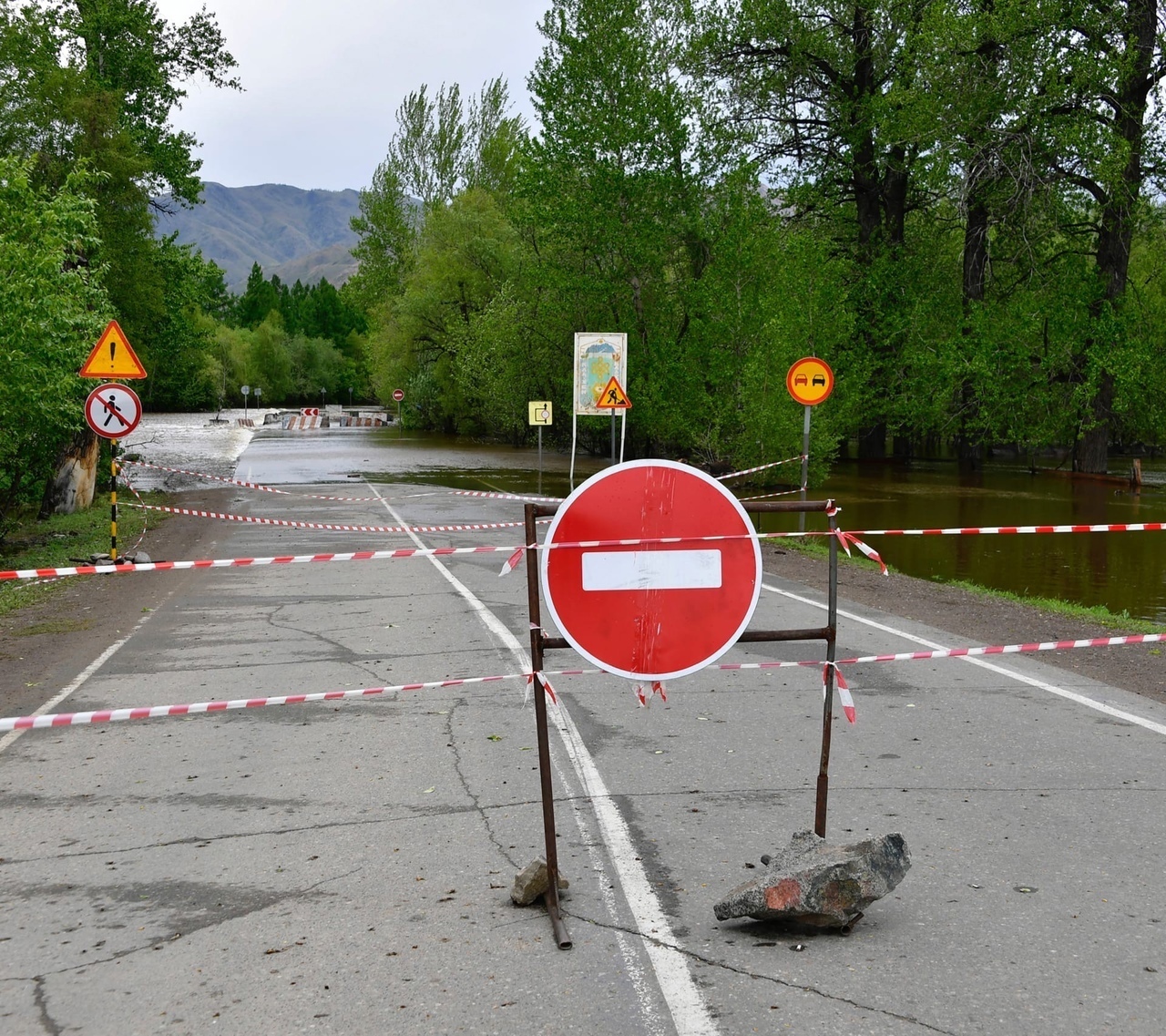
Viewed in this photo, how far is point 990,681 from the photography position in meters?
8.97

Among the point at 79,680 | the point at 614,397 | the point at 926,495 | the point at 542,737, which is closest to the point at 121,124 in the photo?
the point at 614,397

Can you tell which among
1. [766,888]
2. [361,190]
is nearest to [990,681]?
[766,888]

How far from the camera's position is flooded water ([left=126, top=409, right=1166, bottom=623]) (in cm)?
1973

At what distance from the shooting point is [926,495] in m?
36.9

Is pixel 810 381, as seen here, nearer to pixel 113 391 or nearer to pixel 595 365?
pixel 113 391

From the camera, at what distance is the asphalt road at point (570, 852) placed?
12.6ft

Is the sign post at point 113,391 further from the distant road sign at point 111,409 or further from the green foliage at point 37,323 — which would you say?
the green foliage at point 37,323

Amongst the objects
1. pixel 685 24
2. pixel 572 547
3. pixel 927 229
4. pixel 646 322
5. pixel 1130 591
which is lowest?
pixel 1130 591

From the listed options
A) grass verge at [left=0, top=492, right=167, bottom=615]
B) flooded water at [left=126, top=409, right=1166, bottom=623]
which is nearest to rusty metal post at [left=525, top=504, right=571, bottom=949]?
grass verge at [left=0, top=492, right=167, bottom=615]

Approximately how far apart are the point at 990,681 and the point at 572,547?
5.51 metres

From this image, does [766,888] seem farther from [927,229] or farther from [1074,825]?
[927,229]

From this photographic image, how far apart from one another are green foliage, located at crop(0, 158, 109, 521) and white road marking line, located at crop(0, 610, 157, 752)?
5.88m

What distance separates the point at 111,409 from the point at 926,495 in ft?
86.9

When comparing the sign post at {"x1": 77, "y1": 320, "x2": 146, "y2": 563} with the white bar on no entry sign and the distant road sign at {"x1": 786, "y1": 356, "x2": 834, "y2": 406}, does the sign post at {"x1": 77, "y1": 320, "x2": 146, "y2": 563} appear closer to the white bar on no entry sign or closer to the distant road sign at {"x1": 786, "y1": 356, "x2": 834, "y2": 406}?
the distant road sign at {"x1": 786, "y1": 356, "x2": 834, "y2": 406}
